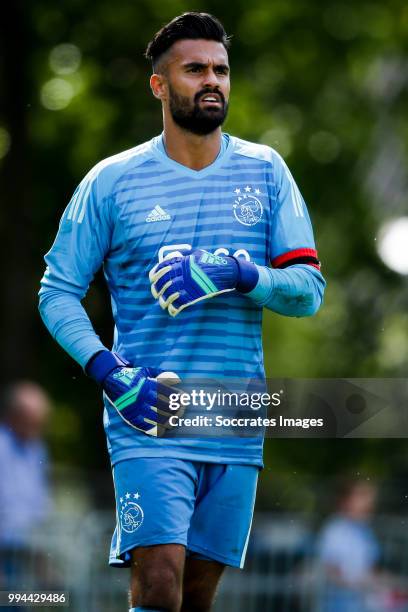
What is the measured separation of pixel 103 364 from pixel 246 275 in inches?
23.4

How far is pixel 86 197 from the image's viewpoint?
205 inches

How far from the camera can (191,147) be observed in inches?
207

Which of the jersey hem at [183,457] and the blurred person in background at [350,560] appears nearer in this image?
the jersey hem at [183,457]

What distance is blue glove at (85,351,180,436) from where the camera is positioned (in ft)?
16.5

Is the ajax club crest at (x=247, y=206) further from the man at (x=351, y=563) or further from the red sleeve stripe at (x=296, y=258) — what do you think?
the man at (x=351, y=563)

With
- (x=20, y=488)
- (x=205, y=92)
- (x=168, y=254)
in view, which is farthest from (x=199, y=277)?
(x=20, y=488)

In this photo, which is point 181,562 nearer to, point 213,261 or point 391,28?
point 213,261

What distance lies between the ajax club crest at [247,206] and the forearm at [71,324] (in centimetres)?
66

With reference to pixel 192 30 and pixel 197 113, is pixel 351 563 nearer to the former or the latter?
pixel 197 113

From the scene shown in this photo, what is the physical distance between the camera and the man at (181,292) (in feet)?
16.5

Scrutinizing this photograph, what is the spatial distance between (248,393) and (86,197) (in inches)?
36.8

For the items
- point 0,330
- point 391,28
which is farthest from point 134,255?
point 391,28

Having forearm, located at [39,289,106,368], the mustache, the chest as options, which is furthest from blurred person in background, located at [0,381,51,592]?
the mustache

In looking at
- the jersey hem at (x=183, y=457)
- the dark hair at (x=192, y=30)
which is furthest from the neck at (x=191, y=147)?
the jersey hem at (x=183, y=457)
